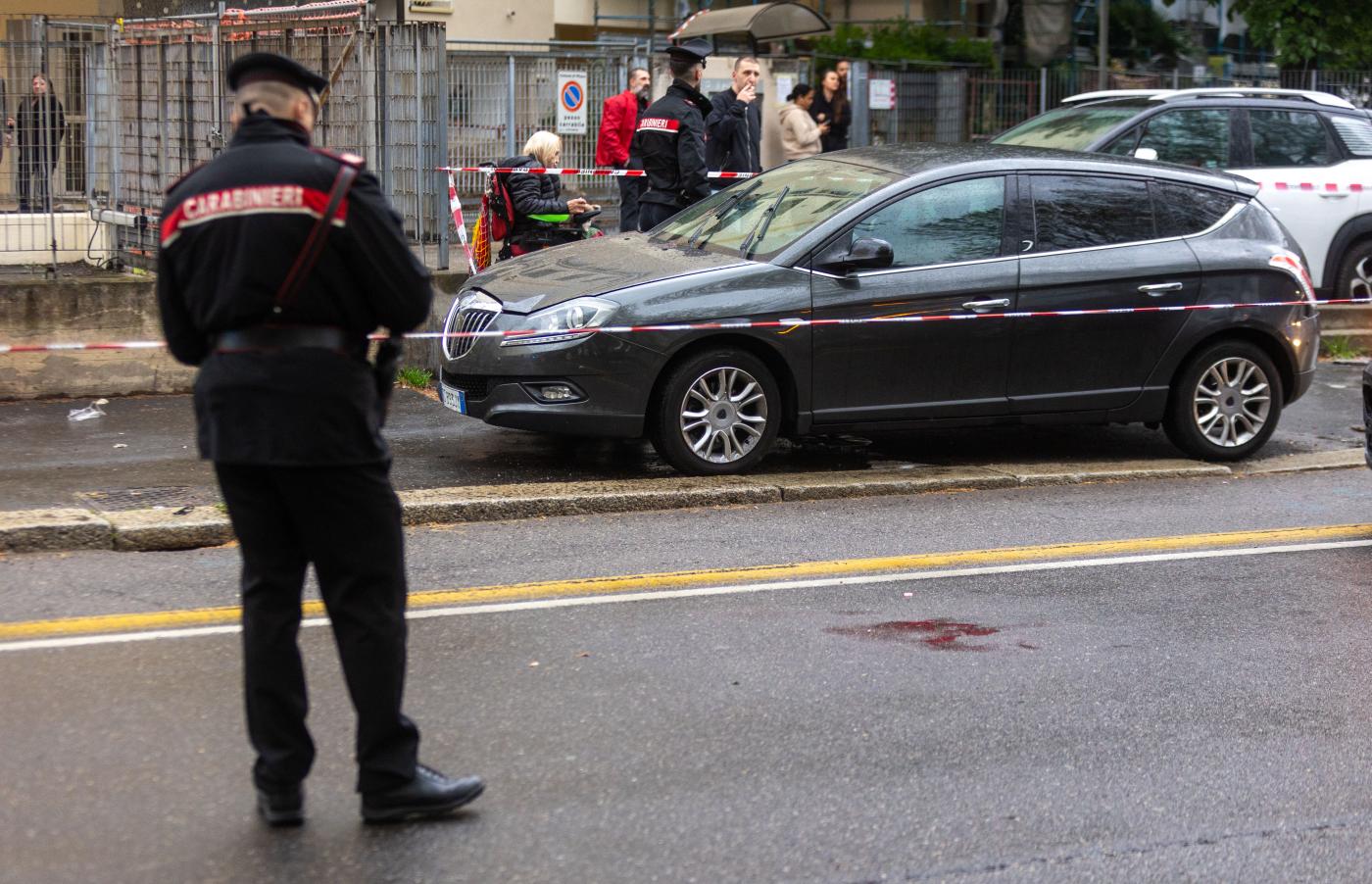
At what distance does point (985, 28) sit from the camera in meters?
29.5

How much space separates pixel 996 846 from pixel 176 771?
219cm

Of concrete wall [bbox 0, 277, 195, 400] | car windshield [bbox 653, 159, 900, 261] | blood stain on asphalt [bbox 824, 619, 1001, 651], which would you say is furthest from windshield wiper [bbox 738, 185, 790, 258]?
concrete wall [bbox 0, 277, 195, 400]

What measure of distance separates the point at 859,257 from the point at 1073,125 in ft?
18.2

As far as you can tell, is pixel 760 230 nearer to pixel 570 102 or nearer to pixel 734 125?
pixel 734 125

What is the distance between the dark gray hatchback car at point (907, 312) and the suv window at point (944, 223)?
0.01m

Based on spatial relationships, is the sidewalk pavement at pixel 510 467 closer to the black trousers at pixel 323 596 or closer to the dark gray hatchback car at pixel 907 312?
the dark gray hatchback car at pixel 907 312

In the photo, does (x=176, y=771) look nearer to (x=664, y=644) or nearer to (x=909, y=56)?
(x=664, y=644)

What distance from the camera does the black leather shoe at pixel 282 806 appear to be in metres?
4.32

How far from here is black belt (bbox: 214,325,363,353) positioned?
13.5ft

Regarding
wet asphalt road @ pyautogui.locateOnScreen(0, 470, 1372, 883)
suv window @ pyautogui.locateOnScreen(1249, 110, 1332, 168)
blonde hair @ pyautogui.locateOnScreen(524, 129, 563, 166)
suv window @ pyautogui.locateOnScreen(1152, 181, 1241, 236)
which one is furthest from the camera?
suv window @ pyautogui.locateOnScreen(1249, 110, 1332, 168)

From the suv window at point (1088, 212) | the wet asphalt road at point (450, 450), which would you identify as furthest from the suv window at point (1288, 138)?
the suv window at point (1088, 212)

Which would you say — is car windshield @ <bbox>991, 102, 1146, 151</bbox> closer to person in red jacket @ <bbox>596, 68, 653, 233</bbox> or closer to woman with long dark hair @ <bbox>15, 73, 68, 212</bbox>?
person in red jacket @ <bbox>596, 68, 653, 233</bbox>

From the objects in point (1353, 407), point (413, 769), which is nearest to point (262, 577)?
point (413, 769)

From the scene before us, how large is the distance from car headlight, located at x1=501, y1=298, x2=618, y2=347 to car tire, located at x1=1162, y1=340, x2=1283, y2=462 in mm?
3424
